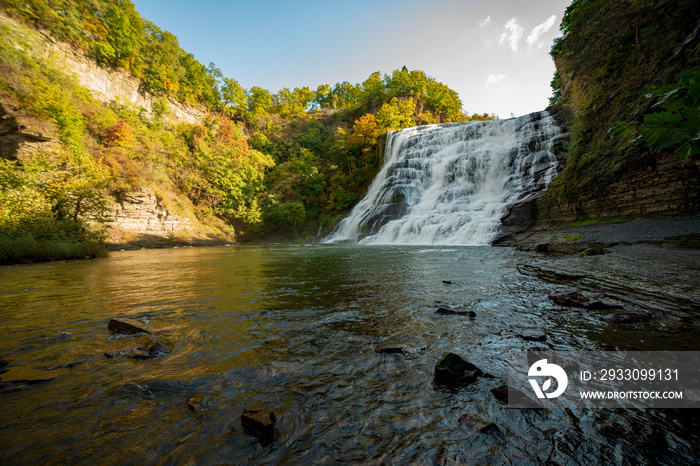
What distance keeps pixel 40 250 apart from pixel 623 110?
20.0 metres

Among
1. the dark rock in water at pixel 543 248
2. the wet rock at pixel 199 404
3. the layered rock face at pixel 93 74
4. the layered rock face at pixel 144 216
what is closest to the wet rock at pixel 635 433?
the wet rock at pixel 199 404

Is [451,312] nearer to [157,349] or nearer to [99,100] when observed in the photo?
[157,349]

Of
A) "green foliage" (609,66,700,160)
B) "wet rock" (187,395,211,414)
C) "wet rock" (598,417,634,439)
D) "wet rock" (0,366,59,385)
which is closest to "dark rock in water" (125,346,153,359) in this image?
"wet rock" (0,366,59,385)

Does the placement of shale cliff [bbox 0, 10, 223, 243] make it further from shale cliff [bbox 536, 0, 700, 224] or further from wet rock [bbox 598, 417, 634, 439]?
shale cliff [bbox 536, 0, 700, 224]

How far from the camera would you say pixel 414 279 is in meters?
4.39

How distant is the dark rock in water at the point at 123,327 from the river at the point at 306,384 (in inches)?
4.2

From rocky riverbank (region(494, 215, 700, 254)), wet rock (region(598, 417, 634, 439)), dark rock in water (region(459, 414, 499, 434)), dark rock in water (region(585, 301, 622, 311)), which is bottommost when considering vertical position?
dark rock in water (region(459, 414, 499, 434))

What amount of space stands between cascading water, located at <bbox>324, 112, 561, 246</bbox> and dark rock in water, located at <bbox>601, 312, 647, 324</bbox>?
9.91 m

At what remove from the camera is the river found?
98 centimetres

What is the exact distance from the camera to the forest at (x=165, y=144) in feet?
30.5

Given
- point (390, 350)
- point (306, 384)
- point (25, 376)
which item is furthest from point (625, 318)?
point (25, 376)

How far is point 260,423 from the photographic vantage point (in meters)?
1.08

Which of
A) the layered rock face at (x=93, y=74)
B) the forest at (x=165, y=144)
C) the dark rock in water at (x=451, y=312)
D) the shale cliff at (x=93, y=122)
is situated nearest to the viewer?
the dark rock in water at (x=451, y=312)

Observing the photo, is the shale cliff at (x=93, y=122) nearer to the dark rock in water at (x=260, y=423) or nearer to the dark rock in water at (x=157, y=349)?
the dark rock in water at (x=157, y=349)
